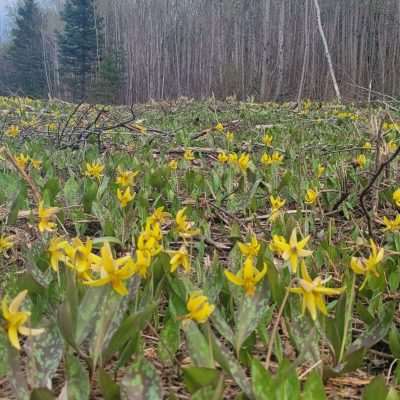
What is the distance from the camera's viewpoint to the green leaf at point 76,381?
0.72 m

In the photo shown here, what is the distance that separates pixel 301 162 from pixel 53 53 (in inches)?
1314

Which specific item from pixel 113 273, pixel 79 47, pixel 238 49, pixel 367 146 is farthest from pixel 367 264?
pixel 79 47

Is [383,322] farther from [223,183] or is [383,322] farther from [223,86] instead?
[223,86]

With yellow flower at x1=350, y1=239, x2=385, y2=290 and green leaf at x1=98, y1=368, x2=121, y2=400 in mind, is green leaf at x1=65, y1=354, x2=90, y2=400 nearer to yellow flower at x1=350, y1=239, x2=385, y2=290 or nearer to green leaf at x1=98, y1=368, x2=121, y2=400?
green leaf at x1=98, y1=368, x2=121, y2=400

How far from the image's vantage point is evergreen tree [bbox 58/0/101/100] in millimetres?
28188

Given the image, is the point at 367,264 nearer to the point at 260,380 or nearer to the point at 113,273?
the point at 260,380

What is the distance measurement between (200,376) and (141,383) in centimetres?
8

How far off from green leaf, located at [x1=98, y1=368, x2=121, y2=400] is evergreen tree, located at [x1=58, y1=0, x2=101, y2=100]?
2827cm

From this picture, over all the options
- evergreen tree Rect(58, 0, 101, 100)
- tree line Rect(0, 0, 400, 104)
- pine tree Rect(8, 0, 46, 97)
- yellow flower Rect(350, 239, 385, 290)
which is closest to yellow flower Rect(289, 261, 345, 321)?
yellow flower Rect(350, 239, 385, 290)

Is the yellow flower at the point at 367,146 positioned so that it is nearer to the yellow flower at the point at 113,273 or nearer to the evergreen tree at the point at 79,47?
the yellow flower at the point at 113,273

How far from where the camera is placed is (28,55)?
31.6 meters

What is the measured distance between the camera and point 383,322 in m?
0.89

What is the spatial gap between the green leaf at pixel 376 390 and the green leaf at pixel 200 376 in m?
0.20

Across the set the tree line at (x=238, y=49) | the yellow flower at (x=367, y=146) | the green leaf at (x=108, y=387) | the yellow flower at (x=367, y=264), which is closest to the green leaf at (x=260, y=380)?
the green leaf at (x=108, y=387)
